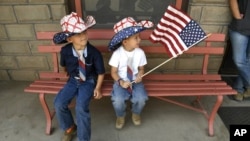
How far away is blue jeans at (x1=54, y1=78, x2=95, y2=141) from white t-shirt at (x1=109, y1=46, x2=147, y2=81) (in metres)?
0.30

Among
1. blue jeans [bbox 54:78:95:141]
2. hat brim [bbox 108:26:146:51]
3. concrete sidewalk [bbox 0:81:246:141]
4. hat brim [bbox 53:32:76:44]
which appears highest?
hat brim [bbox 108:26:146:51]

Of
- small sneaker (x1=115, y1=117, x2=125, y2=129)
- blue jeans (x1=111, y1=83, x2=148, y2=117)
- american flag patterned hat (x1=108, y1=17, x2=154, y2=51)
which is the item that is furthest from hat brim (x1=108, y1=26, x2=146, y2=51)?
small sneaker (x1=115, y1=117, x2=125, y2=129)

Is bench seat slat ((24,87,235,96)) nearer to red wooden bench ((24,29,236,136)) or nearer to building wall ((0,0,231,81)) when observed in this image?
red wooden bench ((24,29,236,136))

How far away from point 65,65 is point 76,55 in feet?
0.65

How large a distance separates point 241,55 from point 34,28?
2.53 meters

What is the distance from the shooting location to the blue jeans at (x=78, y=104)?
2371 millimetres

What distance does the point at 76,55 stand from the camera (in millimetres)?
2467

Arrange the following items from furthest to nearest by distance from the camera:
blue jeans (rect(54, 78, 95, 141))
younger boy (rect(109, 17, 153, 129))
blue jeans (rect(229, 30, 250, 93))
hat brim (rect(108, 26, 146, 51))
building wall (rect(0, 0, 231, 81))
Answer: building wall (rect(0, 0, 231, 81)) < blue jeans (rect(229, 30, 250, 93)) < younger boy (rect(109, 17, 153, 129)) < blue jeans (rect(54, 78, 95, 141)) < hat brim (rect(108, 26, 146, 51))

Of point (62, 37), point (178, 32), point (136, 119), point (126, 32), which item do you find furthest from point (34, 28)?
point (178, 32)

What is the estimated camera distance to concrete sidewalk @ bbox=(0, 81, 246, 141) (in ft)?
8.87

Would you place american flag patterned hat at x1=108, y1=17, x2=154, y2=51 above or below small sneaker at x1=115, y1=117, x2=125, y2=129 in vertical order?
above

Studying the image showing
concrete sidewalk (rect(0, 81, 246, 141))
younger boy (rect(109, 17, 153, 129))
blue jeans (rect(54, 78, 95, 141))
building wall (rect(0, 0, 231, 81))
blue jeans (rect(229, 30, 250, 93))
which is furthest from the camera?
building wall (rect(0, 0, 231, 81))

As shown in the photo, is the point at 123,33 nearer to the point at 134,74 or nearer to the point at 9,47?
the point at 134,74

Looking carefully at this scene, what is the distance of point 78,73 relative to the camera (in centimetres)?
254
